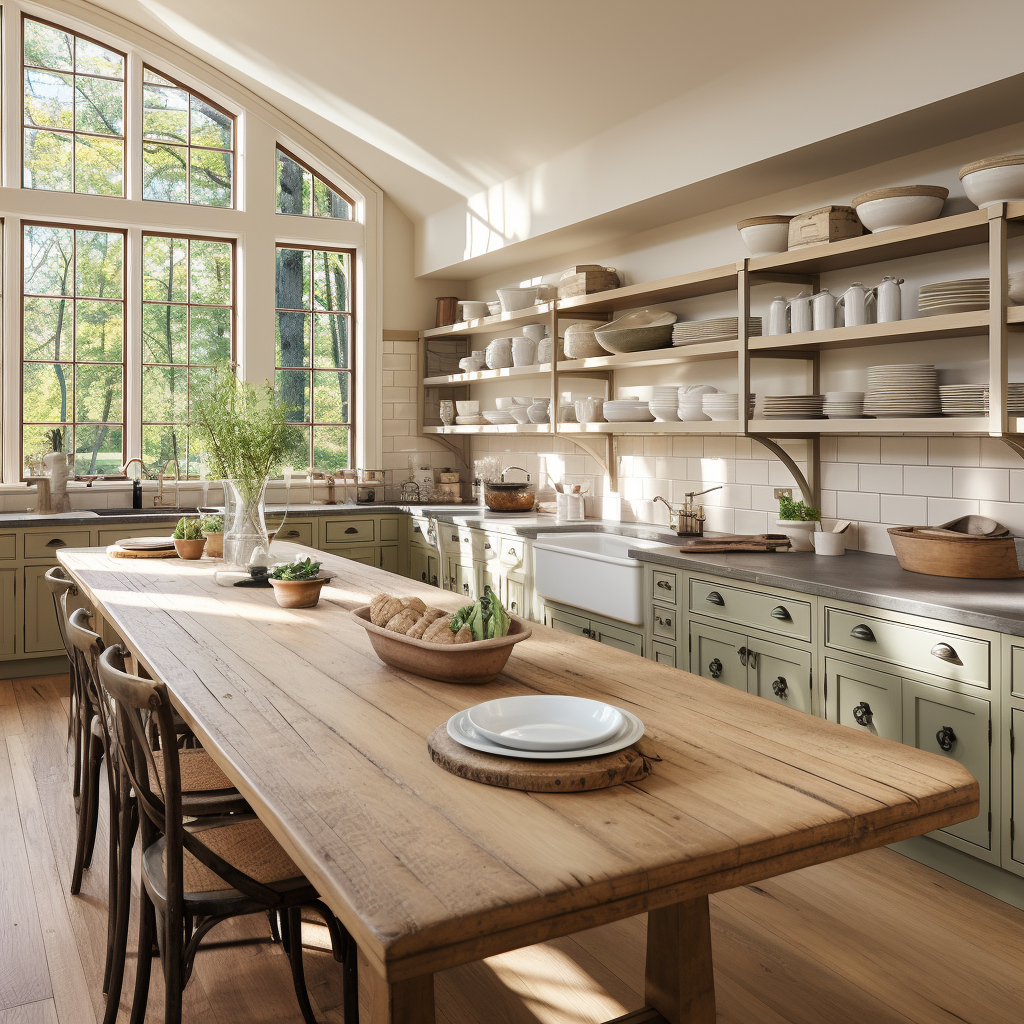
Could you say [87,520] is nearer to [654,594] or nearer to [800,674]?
[654,594]

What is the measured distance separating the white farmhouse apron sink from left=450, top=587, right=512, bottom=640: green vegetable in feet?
7.25

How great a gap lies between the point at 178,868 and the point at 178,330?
18.3ft

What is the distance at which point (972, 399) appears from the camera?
3.24 metres

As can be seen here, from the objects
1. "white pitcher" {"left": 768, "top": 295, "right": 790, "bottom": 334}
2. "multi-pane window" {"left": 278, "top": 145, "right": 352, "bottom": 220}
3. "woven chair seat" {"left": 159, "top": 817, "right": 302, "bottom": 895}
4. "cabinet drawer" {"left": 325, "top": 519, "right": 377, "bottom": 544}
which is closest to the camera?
"woven chair seat" {"left": 159, "top": 817, "right": 302, "bottom": 895}

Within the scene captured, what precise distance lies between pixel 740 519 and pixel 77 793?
314 cm

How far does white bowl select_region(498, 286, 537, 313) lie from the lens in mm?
5980

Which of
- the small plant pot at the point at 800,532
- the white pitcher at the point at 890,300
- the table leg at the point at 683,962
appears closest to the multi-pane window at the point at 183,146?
the small plant pot at the point at 800,532

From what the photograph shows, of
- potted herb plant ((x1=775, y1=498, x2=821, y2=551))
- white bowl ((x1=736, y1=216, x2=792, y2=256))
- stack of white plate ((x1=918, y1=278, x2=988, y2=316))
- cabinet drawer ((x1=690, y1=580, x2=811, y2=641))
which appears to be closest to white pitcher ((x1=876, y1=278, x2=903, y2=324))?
stack of white plate ((x1=918, y1=278, x2=988, y2=316))

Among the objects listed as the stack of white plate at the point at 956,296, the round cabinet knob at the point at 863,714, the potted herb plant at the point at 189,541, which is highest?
the stack of white plate at the point at 956,296

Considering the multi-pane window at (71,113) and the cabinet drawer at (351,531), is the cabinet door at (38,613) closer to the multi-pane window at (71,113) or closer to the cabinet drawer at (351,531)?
the cabinet drawer at (351,531)

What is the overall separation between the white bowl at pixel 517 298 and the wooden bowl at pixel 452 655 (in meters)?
4.10

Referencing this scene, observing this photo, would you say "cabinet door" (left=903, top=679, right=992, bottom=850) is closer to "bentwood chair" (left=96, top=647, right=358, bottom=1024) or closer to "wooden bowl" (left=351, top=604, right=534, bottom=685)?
"wooden bowl" (left=351, top=604, right=534, bottom=685)

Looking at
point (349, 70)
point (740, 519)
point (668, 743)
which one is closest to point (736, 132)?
point (740, 519)

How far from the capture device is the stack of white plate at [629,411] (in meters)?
5.00
